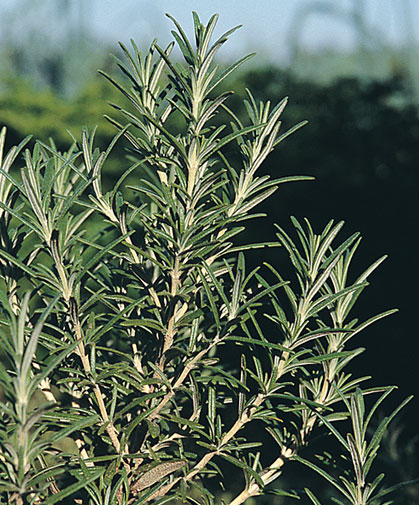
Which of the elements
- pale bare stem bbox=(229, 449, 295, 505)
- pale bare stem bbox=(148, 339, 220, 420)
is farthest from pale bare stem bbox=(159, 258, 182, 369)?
pale bare stem bbox=(229, 449, 295, 505)

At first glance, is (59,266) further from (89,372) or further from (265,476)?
(265,476)

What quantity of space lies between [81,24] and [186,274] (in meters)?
6.67

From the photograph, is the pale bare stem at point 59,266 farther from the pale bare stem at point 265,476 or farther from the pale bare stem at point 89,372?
the pale bare stem at point 265,476

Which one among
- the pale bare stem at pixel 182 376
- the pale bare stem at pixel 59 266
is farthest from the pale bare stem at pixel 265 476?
the pale bare stem at pixel 59 266

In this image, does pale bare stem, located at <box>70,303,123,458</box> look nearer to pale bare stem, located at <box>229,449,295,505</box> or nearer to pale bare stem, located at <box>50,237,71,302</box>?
pale bare stem, located at <box>50,237,71,302</box>

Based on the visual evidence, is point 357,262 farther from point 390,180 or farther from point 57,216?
point 57,216

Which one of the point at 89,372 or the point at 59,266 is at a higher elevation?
the point at 59,266

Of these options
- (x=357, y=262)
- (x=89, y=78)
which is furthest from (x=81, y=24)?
(x=357, y=262)

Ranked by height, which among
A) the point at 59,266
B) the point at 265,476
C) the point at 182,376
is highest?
the point at 59,266

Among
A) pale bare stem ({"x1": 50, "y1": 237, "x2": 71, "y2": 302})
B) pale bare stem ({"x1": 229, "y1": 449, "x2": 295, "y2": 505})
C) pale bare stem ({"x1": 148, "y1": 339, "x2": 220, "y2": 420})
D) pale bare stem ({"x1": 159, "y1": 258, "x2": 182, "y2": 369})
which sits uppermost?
pale bare stem ({"x1": 50, "y1": 237, "x2": 71, "y2": 302})

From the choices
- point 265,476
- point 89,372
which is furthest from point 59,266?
point 265,476

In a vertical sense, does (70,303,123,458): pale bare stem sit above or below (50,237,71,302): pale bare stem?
below

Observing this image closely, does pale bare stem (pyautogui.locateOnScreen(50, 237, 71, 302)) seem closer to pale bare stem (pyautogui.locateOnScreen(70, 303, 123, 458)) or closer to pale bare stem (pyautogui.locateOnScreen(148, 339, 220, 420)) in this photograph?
pale bare stem (pyautogui.locateOnScreen(70, 303, 123, 458))

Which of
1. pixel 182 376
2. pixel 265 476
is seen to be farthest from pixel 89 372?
pixel 265 476
